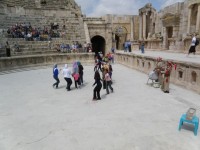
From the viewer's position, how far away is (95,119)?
6105mm

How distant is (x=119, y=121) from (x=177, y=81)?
17.8ft

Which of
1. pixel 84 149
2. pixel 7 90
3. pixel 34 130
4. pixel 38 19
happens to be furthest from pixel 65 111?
pixel 38 19

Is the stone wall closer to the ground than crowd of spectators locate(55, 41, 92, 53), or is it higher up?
closer to the ground

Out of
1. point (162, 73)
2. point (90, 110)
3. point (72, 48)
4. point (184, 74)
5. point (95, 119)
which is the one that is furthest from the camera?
point (72, 48)

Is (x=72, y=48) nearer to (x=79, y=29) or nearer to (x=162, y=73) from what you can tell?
(x=79, y=29)

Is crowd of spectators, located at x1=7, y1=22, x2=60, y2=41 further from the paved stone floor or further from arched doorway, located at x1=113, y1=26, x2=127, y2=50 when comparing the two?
arched doorway, located at x1=113, y1=26, x2=127, y2=50

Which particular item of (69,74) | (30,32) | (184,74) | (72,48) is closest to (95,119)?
(69,74)

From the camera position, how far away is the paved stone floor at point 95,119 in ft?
15.5

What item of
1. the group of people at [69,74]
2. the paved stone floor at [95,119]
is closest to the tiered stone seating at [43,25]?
the group of people at [69,74]

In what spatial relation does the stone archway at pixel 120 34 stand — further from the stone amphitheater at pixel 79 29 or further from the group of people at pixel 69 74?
the group of people at pixel 69 74

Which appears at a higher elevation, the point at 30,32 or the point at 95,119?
the point at 30,32

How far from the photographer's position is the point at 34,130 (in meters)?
5.43

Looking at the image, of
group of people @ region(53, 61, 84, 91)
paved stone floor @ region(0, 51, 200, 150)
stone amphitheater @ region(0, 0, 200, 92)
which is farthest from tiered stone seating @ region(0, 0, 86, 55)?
paved stone floor @ region(0, 51, 200, 150)

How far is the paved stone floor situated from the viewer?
472cm
